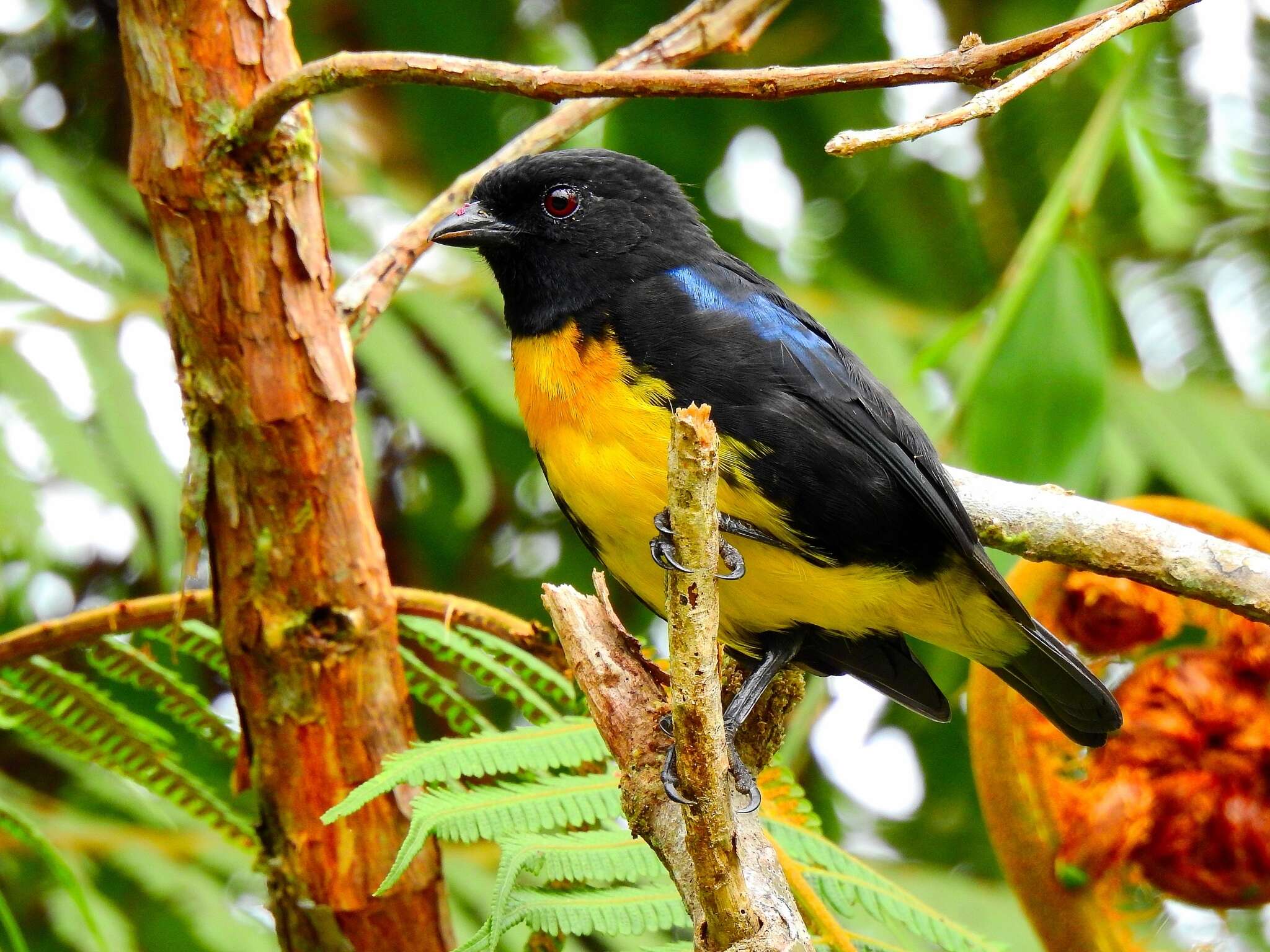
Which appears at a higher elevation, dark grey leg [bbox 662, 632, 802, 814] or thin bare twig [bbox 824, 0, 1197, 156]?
thin bare twig [bbox 824, 0, 1197, 156]

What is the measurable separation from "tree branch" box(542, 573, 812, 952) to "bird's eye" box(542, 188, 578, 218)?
3.83 feet

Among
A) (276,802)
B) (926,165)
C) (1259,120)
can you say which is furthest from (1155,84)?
(276,802)

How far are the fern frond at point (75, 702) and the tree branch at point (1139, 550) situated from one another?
197 centimetres

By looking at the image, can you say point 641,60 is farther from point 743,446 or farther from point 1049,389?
point 1049,389

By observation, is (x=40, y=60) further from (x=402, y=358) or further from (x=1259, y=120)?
(x=1259, y=120)

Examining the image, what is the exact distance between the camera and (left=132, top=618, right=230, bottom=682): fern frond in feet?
9.98

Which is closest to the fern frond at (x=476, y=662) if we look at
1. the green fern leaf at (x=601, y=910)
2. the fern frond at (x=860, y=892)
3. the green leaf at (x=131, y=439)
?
the green fern leaf at (x=601, y=910)

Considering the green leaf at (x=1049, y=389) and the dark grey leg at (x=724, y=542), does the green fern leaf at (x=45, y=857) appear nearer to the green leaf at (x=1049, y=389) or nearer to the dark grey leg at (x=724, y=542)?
the dark grey leg at (x=724, y=542)

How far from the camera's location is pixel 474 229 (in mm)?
3312

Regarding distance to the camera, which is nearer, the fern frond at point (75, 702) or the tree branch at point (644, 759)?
the tree branch at point (644, 759)

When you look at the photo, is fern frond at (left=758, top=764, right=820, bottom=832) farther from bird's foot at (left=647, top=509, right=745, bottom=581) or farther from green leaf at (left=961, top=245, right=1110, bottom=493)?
green leaf at (left=961, top=245, right=1110, bottom=493)

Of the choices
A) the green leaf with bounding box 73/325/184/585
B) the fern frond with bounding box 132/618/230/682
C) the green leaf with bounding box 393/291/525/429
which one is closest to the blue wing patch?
the fern frond with bounding box 132/618/230/682

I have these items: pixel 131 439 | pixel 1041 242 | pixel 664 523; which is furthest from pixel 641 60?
pixel 131 439

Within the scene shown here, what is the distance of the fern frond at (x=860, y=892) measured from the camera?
2.68 m
